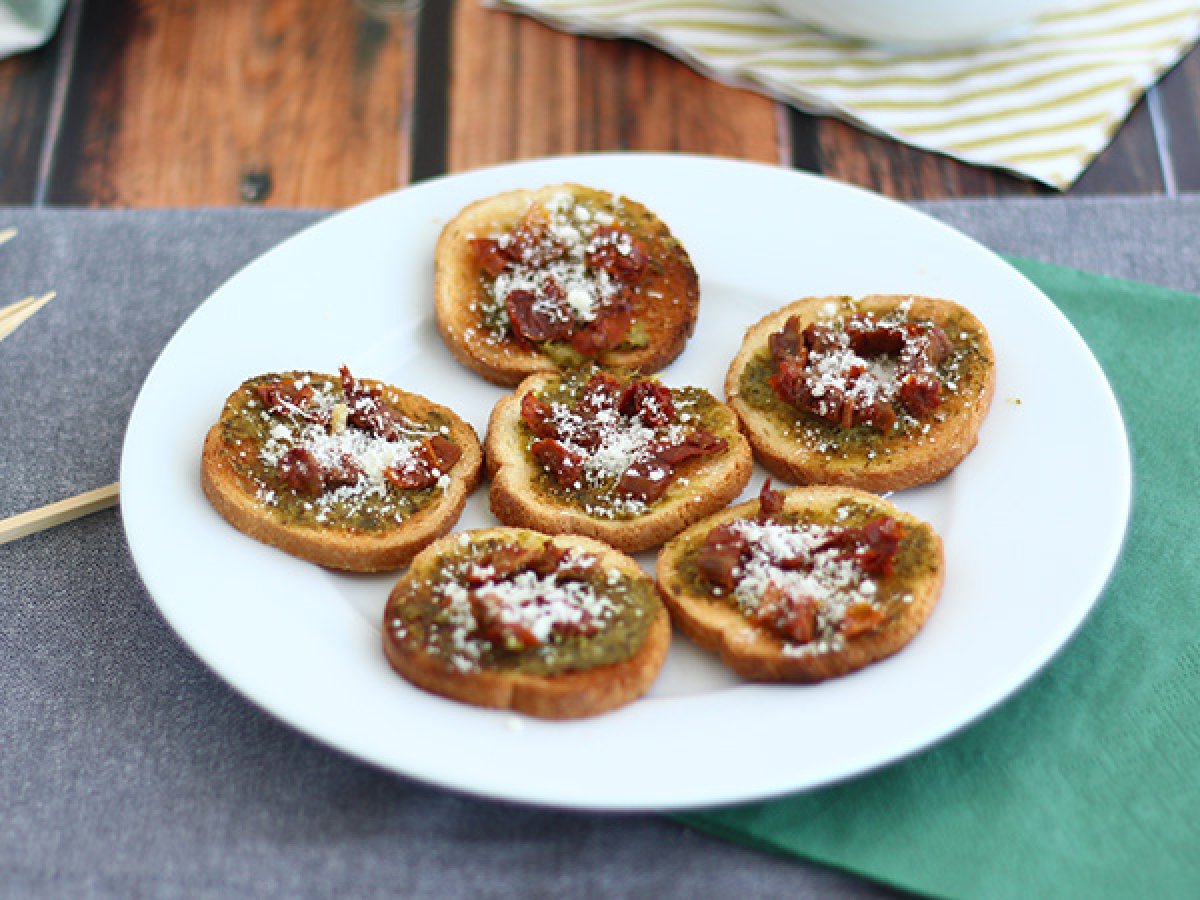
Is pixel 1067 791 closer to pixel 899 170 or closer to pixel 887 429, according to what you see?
pixel 887 429

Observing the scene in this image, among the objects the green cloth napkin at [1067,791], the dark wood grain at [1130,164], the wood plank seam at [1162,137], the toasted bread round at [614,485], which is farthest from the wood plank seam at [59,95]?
the wood plank seam at [1162,137]

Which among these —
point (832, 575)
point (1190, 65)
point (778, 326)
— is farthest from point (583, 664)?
point (1190, 65)

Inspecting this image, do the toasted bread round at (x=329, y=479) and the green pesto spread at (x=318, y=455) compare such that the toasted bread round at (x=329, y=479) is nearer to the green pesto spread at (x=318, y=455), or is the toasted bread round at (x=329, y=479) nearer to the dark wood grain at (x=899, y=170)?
the green pesto spread at (x=318, y=455)

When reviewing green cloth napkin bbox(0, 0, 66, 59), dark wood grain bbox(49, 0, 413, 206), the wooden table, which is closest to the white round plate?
the wooden table

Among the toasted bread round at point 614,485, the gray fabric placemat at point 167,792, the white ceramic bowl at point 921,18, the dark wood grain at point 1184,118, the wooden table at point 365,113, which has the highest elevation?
the white ceramic bowl at point 921,18

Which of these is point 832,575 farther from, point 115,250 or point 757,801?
point 115,250

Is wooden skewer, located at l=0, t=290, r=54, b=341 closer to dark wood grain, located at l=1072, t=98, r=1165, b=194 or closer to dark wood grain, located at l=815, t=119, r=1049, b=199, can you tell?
dark wood grain, located at l=815, t=119, r=1049, b=199
